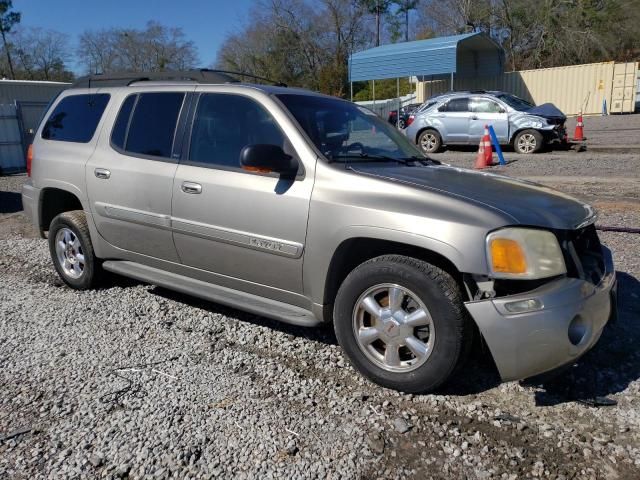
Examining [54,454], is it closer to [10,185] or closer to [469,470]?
[469,470]

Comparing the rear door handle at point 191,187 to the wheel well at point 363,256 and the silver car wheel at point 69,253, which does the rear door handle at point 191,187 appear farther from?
the silver car wheel at point 69,253

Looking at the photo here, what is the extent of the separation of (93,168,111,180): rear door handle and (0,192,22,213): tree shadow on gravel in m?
6.22

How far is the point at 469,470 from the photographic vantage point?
253 centimetres

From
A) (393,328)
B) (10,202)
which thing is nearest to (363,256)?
(393,328)

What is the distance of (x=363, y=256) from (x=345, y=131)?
1.00m

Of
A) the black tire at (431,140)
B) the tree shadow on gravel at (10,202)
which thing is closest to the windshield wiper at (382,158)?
the tree shadow on gravel at (10,202)

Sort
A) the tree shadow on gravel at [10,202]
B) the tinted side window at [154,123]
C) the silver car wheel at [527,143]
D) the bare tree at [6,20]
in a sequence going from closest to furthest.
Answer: the tinted side window at [154,123] → the tree shadow on gravel at [10,202] → the silver car wheel at [527,143] → the bare tree at [6,20]

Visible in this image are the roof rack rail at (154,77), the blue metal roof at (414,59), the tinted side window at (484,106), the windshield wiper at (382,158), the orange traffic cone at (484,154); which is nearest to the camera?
the windshield wiper at (382,158)

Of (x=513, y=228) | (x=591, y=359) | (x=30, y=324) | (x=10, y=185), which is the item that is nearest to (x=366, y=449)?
(x=513, y=228)

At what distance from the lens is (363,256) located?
3400 millimetres

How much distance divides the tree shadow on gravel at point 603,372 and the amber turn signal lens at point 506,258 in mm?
617

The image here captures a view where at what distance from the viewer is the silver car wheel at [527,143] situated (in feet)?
48.8

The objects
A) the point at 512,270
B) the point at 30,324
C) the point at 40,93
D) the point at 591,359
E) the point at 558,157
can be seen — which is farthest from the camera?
the point at 40,93

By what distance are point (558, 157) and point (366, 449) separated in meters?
13.0
